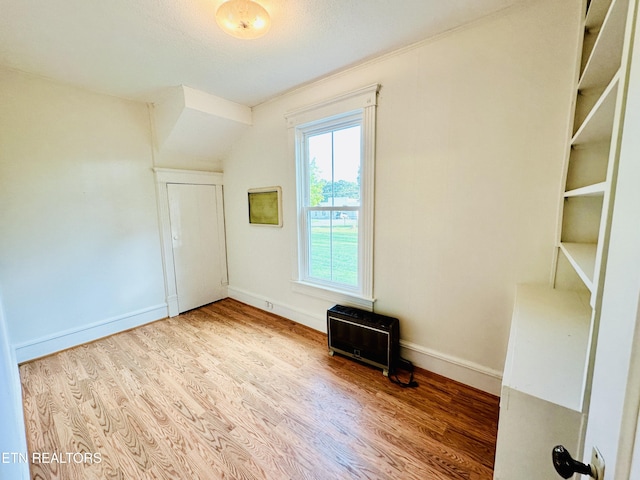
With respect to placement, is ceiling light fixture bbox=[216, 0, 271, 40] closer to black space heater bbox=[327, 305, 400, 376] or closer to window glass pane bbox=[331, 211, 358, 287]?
window glass pane bbox=[331, 211, 358, 287]

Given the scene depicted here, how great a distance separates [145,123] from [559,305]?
4.03m

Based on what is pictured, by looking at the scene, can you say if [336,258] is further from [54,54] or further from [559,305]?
[54,54]

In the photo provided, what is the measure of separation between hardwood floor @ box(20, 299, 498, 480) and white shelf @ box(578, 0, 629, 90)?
197 centimetres

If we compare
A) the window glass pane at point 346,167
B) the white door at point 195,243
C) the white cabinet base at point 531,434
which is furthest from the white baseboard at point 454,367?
the white door at point 195,243

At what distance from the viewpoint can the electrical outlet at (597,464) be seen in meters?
0.44

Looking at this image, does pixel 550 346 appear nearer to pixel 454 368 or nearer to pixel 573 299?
pixel 573 299

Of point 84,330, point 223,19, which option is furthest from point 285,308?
point 223,19

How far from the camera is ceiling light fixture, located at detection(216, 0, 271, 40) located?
4.63ft

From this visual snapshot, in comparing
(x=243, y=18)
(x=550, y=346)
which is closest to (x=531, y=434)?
(x=550, y=346)

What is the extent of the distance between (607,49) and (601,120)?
30 cm

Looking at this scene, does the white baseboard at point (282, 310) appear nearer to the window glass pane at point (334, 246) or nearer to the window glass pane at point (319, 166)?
the window glass pane at point (334, 246)

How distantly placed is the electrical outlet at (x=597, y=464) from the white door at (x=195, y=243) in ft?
11.9

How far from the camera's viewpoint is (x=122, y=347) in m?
2.50

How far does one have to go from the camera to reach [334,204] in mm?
2521
